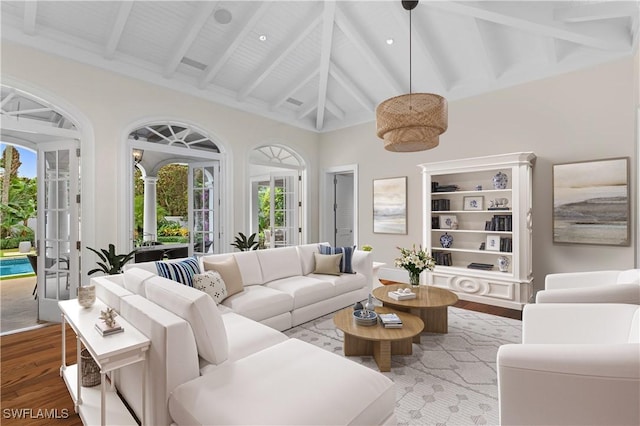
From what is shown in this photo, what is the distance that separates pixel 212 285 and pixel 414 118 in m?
2.43

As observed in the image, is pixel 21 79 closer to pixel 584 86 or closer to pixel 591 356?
pixel 591 356

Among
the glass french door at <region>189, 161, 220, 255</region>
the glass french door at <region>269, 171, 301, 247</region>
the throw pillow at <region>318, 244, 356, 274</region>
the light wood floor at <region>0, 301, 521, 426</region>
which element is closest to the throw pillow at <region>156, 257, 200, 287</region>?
the light wood floor at <region>0, 301, 521, 426</region>

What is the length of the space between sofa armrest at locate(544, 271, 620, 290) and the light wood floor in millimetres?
3856

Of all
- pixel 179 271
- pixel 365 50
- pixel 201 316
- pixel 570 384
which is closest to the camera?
pixel 570 384

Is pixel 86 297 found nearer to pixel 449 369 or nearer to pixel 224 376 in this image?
pixel 224 376

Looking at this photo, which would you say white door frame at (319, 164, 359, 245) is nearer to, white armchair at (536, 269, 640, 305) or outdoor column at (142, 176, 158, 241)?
outdoor column at (142, 176, 158, 241)

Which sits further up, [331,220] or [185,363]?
[331,220]

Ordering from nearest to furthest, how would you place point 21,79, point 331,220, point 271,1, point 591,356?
point 591,356 < point 21,79 < point 271,1 < point 331,220

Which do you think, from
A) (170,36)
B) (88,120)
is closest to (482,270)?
(170,36)

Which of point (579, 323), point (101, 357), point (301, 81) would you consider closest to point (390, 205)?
point (301, 81)

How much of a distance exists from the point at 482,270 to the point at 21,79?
618 centimetres

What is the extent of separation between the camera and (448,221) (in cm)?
498

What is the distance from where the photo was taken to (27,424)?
193 cm

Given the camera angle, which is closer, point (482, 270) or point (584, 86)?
point (584, 86)
